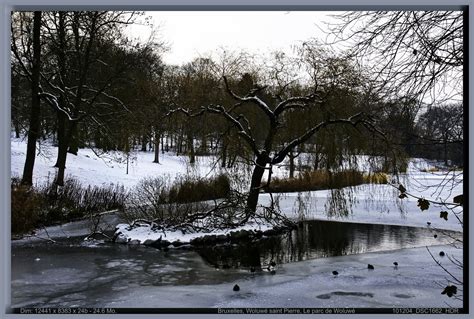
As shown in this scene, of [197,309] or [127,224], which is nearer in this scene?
[197,309]

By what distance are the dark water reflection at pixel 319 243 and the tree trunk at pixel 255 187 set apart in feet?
2.74

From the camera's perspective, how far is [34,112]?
8.21m

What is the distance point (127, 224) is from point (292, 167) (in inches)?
158

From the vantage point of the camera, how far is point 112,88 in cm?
823

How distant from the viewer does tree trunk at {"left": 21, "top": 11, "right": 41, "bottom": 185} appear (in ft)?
24.1

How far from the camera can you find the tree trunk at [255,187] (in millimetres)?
9656

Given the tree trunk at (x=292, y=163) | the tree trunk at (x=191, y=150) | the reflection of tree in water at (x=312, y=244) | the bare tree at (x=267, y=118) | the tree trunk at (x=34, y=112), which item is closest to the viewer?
the tree trunk at (x=34, y=112)

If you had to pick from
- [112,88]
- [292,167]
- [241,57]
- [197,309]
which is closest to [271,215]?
[292,167]

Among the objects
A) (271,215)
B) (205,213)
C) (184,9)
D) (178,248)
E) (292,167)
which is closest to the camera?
(184,9)

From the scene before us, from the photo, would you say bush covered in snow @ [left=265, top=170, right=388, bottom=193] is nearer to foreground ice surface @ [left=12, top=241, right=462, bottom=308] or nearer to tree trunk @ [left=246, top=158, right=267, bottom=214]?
tree trunk @ [left=246, top=158, right=267, bottom=214]

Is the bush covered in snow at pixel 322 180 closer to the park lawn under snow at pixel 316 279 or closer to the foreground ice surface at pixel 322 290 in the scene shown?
the park lawn under snow at pixel 316 279

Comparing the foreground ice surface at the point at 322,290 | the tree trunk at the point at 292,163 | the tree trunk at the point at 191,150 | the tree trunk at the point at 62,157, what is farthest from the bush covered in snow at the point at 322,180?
the tree trunk at the point at 62,157

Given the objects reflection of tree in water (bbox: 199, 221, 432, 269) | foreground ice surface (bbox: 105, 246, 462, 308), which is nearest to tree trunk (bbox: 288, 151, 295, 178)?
reflection of tree in water (bbox: 199, 221, 432, 269)
